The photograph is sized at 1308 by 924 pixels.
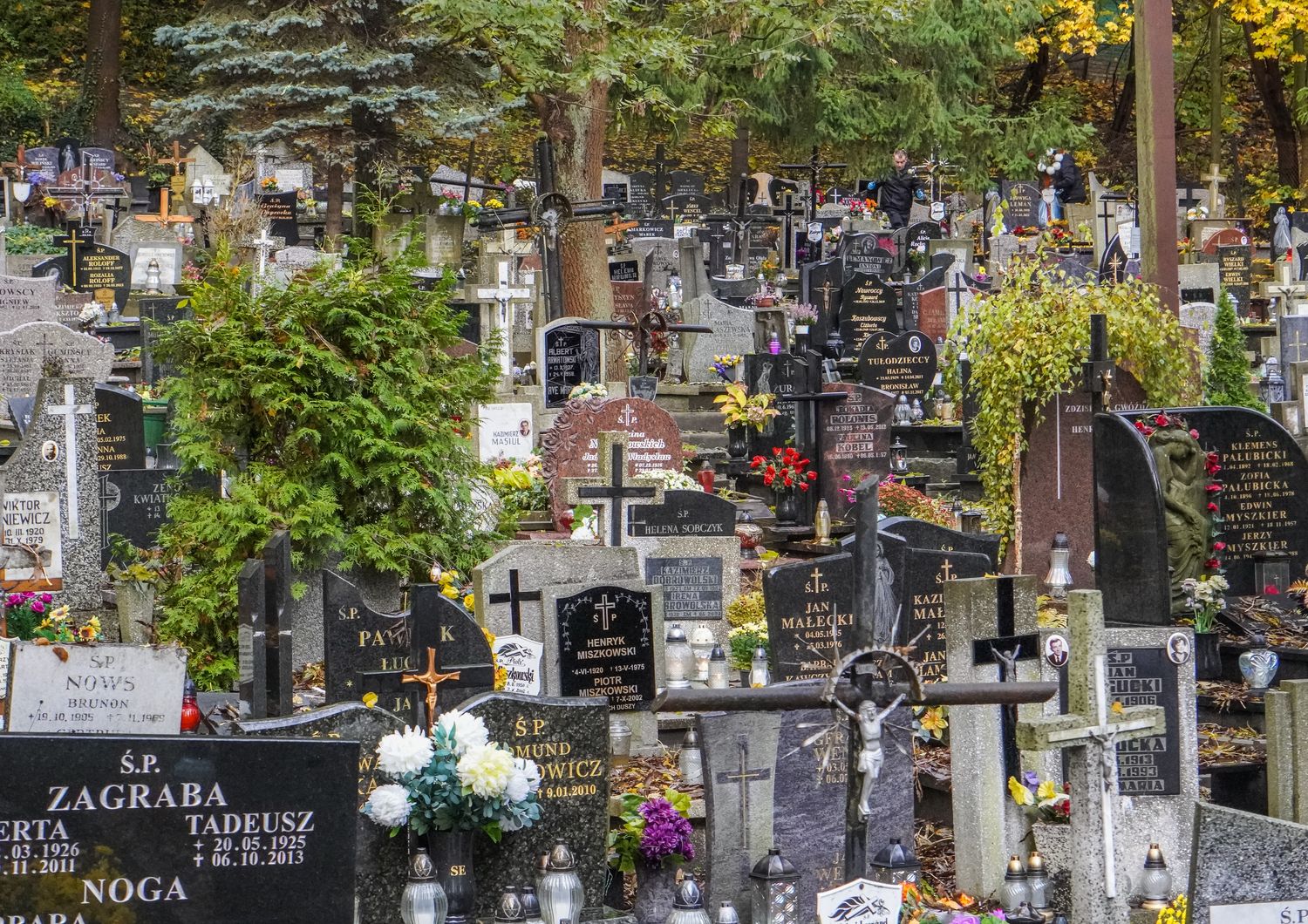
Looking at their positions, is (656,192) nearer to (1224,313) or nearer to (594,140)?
(594,140)

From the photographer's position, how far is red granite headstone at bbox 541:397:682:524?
531 inches

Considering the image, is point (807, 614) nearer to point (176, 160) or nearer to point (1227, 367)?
point (1227, 367)

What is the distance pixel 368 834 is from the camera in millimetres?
6309

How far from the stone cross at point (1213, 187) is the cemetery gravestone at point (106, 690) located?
24.1 meters

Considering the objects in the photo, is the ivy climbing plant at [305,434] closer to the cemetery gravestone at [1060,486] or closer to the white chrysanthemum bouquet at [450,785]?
the white chrysanthemum bouquet at [450,785]

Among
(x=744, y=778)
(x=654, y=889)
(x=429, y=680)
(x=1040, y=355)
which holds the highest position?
(x=1040, y=355)

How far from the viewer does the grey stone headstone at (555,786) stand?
653 cm

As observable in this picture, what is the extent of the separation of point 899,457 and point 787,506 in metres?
2.23

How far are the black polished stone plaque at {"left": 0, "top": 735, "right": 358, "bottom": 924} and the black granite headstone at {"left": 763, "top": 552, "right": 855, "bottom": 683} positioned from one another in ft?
12.7

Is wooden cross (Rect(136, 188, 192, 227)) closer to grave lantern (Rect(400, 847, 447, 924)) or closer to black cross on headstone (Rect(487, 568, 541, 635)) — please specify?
black cross on headstone (Rect(487, 568, 541, 635))

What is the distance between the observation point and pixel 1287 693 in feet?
21.7

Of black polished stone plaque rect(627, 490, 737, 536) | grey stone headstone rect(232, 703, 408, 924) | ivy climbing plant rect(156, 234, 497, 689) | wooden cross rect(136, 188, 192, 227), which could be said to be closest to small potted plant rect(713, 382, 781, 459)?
black polished stone plaque rect(627, 490, 737, 536)

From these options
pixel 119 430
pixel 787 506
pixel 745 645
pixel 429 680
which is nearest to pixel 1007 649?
pixel 429 680

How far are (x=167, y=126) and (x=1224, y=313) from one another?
16.7 metres
